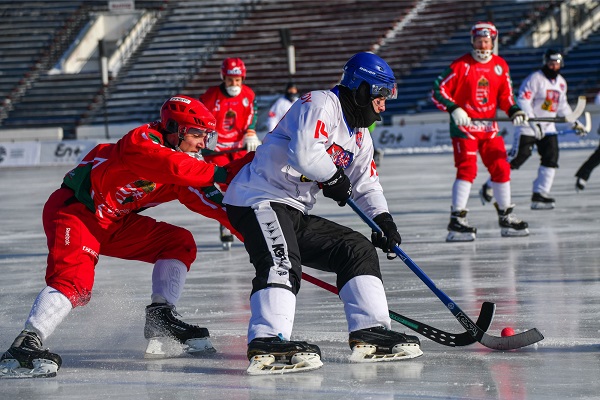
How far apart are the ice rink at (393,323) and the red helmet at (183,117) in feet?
3.30

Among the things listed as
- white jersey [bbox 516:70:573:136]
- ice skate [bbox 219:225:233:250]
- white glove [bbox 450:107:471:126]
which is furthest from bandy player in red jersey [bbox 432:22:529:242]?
white jersey [bbox 516:70:573:136]

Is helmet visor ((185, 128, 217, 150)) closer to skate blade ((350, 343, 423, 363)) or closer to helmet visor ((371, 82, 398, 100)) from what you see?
helmet visor ((371, 82, 398, 100))

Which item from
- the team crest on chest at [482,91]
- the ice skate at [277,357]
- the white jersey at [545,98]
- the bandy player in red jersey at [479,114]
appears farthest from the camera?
the white jersey at [545,98]

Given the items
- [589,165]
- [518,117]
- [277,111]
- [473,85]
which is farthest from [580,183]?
[277,111]

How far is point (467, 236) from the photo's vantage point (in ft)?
31.2

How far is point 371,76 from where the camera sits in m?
4.81

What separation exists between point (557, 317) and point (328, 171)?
1.69 m

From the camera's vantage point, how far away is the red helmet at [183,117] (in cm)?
495

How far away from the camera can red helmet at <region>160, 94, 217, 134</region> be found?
4.95 m

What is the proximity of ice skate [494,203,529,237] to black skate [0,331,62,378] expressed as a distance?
18.6 feet

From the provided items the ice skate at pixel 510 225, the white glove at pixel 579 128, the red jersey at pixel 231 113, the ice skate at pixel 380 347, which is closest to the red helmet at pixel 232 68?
the red jersey at pixel 231 113

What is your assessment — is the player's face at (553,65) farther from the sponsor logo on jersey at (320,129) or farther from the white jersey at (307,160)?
the sponsor logo on jersey at (320,129)

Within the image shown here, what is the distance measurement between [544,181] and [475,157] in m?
2.30

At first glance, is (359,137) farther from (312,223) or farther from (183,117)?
(183,117)
